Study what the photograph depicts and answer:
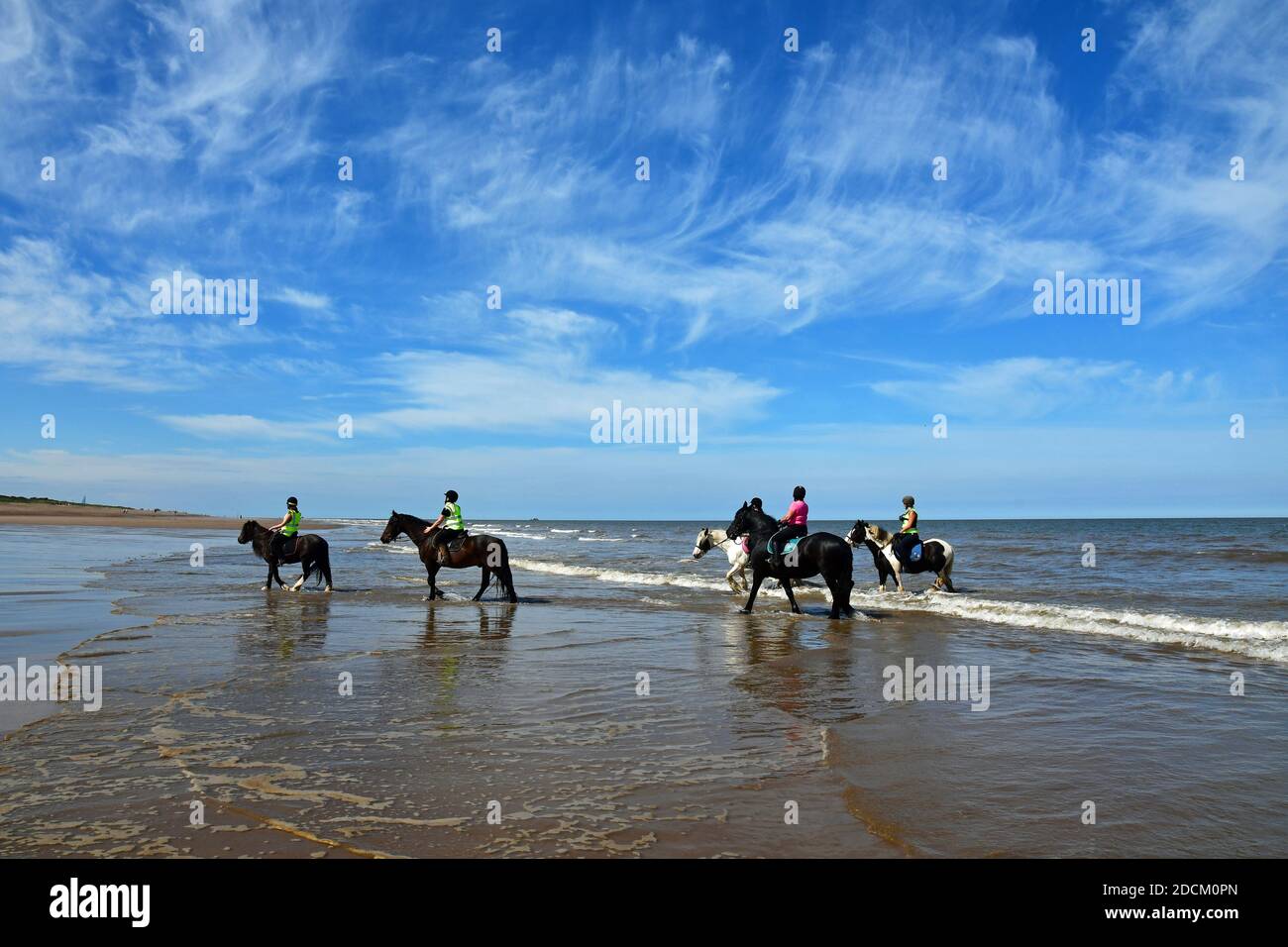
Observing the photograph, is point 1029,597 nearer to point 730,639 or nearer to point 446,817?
point 730,639

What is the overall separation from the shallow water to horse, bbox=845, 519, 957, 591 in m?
5.37

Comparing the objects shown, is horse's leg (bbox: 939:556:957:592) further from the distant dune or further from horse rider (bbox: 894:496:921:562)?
the distant dune

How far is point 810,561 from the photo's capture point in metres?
15.3

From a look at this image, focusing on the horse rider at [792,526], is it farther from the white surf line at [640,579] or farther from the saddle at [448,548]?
the saddle at [448,548]

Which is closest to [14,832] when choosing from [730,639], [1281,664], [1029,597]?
[730,639]

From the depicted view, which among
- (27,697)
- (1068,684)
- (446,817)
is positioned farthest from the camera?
(1068,684)

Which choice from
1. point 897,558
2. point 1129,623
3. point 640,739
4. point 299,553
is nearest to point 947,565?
point 897,558

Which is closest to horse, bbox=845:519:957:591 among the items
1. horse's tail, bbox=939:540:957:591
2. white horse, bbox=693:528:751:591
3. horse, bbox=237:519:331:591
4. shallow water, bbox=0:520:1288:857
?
horse's tail, bbox=939:540:957:591

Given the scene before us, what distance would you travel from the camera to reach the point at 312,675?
29.5 ft

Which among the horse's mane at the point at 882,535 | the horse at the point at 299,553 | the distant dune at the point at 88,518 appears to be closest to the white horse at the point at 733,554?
the horse's mane at the point at 882,535

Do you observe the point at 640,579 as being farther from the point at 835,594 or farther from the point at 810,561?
the point at 835,594

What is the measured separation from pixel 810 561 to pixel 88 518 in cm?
8446

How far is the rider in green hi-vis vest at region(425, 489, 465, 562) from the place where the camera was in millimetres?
17266
